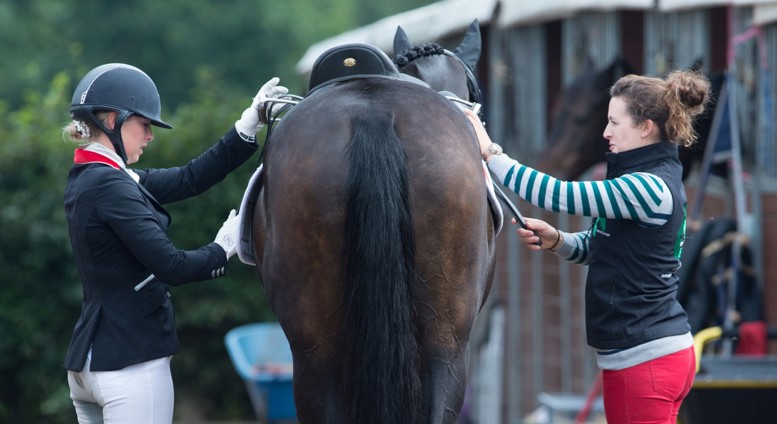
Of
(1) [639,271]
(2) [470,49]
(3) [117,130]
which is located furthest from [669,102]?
(3) [117,130]

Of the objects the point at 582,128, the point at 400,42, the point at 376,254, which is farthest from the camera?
the point at 582,128

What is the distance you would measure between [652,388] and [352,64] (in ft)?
4.38

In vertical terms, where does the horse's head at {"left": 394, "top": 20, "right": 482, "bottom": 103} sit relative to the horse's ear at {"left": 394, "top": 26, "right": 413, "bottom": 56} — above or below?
below

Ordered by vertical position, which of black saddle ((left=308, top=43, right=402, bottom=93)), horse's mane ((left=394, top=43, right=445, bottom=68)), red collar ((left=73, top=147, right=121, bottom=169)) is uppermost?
horse's mane ((left=394, top=43, right=445, bottom=68))

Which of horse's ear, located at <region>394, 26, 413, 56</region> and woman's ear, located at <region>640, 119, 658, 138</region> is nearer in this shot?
woman's ear, located at <region>640, 119, 658, 138</region>

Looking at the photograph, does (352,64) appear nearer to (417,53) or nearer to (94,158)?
(417,53)

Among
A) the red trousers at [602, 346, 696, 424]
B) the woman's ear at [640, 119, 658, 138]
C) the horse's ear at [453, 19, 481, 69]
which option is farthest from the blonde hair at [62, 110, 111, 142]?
the red trousers at [602, 346, 696, 424]

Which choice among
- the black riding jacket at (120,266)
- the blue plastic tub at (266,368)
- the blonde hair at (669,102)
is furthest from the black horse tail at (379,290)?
the blue plastic tub at (266,368)

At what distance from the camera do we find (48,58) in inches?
948

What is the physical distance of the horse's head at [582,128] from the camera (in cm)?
702

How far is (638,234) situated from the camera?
340 centimetres

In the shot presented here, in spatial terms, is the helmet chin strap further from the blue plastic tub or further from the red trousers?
the blue plastic tub

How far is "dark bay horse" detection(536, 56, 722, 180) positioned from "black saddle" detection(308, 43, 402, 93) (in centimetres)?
362

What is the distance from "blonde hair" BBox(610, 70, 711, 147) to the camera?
11.3 feet
